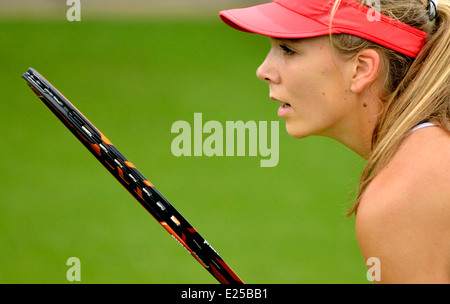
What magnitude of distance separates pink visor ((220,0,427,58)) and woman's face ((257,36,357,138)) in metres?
0.04

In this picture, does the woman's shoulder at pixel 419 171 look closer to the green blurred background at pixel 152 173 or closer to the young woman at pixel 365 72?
the young woman at pixel 365 72

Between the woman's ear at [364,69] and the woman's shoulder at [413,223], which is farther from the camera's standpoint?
the woman's ear at [364,69]

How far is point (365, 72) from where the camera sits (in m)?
2.22

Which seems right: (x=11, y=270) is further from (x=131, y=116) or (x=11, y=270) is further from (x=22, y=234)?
(x=131, y=116)

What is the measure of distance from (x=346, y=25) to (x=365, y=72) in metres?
A: 0.15

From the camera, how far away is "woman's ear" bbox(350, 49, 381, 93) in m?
2.20

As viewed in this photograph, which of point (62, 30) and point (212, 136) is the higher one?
point (62, 30)

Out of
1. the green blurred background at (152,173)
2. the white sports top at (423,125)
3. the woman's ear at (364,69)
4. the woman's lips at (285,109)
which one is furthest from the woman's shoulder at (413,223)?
the green blurred background at (152,173)

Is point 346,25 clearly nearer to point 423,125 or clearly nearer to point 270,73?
point 270,73

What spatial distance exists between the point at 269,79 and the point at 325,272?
3.34m

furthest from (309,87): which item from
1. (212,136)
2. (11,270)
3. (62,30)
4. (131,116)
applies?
(62,30)

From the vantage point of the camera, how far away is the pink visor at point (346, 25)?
2.19 meters

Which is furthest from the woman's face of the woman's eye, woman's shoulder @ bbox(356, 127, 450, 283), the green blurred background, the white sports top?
the green blurred background

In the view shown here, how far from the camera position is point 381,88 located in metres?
2.22
